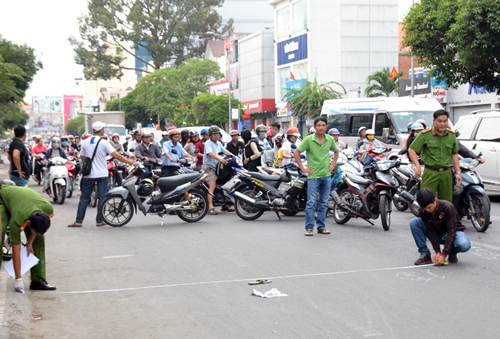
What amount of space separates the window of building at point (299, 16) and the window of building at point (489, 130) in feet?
136

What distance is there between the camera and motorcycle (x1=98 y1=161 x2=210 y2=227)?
11812mm

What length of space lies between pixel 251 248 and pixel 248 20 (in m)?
109

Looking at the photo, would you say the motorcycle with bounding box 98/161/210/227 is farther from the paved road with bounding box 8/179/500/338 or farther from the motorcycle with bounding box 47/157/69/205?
the motorcycle with bounding box 47/157/69/205

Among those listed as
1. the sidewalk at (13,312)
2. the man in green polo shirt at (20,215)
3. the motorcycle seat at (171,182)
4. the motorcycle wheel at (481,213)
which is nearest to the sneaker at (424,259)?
the motorcycle wheel at (481,213)

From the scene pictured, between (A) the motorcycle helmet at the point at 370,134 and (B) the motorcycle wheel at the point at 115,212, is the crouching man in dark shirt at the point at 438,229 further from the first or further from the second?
(A) the motorcycle helmet at the point at 370,134

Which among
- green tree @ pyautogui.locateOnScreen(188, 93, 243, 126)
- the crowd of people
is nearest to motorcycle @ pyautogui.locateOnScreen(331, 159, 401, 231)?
the crowd of people

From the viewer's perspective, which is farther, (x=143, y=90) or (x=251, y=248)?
(x=143, y=90)

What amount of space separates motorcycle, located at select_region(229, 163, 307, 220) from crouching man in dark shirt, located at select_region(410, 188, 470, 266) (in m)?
4.33

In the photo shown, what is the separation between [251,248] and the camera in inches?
364

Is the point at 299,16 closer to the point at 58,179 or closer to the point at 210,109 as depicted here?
the point at 210,109

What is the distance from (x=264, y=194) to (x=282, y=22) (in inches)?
1901

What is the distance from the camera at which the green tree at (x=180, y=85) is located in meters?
64.1

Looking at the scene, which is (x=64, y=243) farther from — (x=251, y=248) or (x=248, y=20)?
(x=248, y=20)

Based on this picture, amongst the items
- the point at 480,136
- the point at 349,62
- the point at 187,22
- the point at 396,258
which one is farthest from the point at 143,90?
the point at 396,258
